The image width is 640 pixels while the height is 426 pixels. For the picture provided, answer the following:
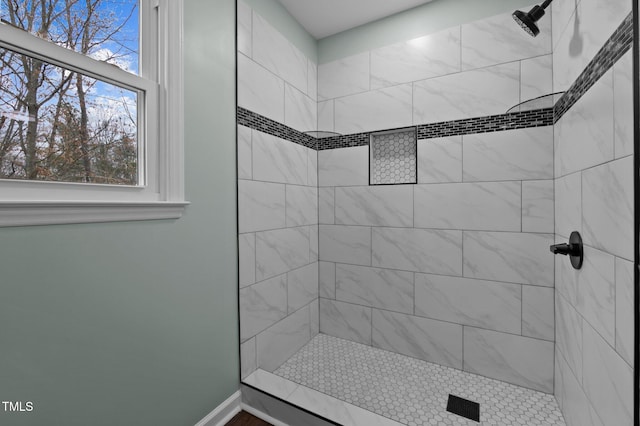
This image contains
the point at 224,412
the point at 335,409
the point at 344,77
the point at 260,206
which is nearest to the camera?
the point at 335,409

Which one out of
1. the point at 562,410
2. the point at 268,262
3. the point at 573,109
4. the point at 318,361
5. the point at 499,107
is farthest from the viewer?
the point at 318,361

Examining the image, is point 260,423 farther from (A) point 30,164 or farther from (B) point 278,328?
(A) point 30,164

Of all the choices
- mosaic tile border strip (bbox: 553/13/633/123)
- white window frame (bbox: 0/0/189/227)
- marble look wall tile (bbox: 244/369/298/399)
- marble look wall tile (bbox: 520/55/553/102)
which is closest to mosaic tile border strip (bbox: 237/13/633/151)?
mosaic tile border strip (bbox: 553/13/633/123)

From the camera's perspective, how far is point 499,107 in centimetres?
173

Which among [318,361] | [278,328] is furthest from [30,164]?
[318,361]

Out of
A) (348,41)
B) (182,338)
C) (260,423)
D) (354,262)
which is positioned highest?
(348,41)

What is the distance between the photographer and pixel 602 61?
982 mm

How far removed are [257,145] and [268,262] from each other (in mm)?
727

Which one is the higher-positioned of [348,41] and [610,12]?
[348,41]

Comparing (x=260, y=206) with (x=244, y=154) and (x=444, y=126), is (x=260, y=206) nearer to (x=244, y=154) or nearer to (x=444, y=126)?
(x=244, y=154)

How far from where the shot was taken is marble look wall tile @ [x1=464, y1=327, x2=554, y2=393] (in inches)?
65.1

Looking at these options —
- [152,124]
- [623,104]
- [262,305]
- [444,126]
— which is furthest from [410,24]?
[262,305]

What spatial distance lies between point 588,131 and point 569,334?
3.02 feet

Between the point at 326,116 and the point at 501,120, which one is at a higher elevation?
the point at 326,116
